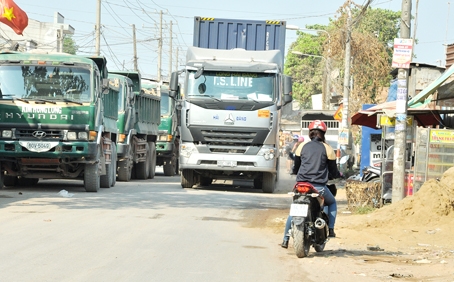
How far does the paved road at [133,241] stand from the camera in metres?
7.28

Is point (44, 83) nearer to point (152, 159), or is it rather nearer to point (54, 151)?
point (54, 151)

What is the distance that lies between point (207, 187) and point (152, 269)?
563 inches

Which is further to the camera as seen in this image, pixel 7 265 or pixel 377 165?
pixel 377 165

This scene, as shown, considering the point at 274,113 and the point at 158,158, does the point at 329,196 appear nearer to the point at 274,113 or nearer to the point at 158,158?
the point at 274,113

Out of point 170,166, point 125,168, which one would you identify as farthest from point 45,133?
point 170,166

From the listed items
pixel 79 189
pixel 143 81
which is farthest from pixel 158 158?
pixel 79 189

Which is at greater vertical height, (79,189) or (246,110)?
(246,110)

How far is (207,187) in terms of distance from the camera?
71.4 ft

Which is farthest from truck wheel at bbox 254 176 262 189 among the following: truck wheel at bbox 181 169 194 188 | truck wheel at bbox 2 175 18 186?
truck wheel at bbox 2 175 18 186

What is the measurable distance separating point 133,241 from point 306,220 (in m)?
2.18

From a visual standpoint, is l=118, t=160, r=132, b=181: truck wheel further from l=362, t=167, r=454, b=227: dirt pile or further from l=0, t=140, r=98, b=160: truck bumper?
l=362, t=167, r=454, b=227: dirt pile

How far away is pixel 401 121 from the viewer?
14086 mm

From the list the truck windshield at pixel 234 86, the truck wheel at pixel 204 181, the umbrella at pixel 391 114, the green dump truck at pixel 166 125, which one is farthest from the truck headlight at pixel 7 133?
the green dump truck at pixel 166 125

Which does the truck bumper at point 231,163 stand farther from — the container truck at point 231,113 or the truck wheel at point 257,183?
the truck wheel at point 257,183
